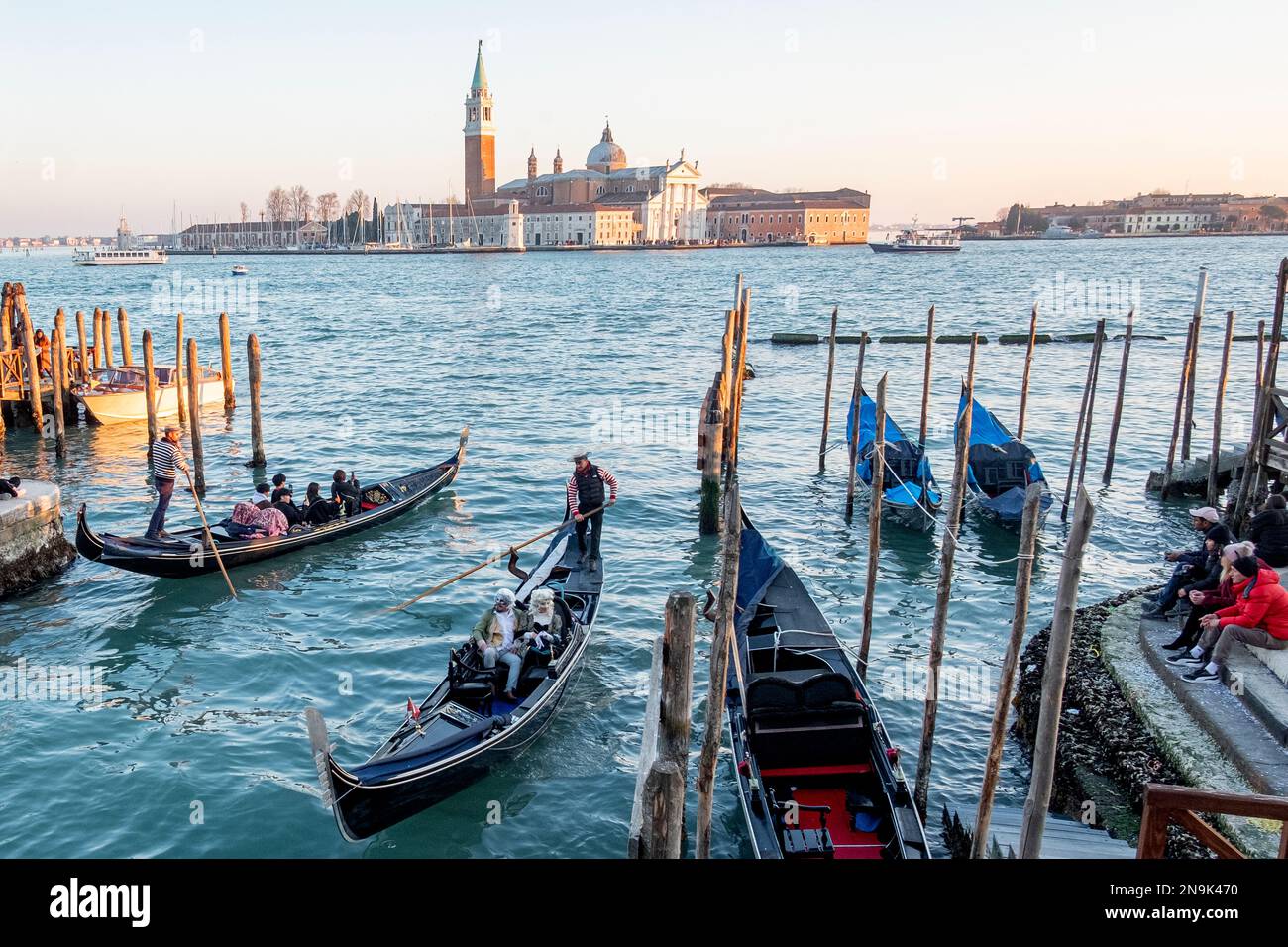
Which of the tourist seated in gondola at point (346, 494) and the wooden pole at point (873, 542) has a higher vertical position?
the wooden pole at point (873, 542)

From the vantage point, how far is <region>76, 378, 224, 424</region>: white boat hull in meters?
17.5

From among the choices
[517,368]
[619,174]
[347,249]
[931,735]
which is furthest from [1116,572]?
[347,249]

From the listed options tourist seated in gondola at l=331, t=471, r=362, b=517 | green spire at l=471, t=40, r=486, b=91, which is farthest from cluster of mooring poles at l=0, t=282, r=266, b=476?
green spire at l=471, t=40, r=486, b=91

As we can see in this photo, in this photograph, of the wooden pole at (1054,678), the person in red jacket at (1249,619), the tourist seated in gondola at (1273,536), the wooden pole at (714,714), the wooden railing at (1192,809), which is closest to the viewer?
the wooden railing at (1192,809)

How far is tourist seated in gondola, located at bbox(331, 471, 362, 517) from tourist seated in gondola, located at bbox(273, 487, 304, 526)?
0.51m

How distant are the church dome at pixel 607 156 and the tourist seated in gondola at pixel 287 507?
117m

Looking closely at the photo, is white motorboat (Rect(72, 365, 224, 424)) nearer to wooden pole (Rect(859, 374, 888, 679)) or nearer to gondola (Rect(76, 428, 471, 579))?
gondola (Rect(76, 428, 471, 579))

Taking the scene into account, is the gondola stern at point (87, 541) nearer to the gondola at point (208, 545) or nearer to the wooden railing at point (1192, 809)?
the gondola at point (208, 545)

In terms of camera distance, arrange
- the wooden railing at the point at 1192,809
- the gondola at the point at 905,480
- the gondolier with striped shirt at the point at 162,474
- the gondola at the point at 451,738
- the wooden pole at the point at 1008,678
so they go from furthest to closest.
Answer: the gondola at the point at 905,480 → the gondolier with striped shirt at the point at 162,474 → the gondola at the point at 451,738 → the wooden pole at the point at 1008,678 → the wooden railing at the point at 1192,809

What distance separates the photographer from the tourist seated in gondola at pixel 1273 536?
7848 millimetres

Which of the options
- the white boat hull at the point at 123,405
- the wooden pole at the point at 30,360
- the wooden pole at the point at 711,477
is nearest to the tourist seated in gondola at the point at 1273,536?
the wooden pole at the point at 711,477

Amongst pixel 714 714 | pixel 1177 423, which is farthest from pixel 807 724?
pixel 1177 423

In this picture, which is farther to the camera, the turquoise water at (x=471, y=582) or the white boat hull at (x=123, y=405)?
the white boat hull at (x=123, y=405)
